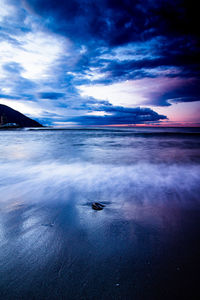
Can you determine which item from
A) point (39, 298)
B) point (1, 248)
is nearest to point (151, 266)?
point (39, 298)

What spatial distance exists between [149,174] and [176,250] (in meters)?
4.11

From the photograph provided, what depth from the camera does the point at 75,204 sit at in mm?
3436

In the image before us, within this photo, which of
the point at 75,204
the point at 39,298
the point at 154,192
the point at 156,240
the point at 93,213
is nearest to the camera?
the point at 39,298

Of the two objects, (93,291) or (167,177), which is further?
(167,177)

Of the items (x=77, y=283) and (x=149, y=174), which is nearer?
(x=77, y=283)

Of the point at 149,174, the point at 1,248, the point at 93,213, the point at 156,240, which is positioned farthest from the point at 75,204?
the point at 149,174

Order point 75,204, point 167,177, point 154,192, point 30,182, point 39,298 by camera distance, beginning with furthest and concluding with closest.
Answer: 1. point 167,177
2. point 30,182
3. point 154,192
4. point 75,204
5. point 39,298

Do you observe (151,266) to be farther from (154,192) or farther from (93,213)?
(154,192)

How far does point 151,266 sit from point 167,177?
14.0ft

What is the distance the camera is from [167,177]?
18.3ft

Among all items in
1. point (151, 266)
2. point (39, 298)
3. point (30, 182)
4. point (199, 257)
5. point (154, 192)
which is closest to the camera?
point (39, 298)

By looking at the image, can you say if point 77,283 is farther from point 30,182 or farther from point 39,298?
point 30,182

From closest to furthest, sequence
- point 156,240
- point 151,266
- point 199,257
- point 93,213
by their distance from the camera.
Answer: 1. point 151,266
2. point 199,257
3. point 156,240
4. point 93,213

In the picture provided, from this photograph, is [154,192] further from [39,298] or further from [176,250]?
[39,298]
